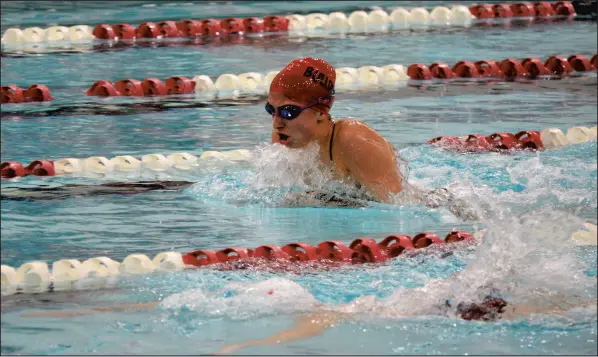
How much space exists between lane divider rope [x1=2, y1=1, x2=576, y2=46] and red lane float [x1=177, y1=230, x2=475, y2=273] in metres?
6.54

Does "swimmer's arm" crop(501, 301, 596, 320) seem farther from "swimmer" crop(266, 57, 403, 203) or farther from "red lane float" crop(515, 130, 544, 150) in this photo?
"red lane float" crop(515, 130, 544, 150)

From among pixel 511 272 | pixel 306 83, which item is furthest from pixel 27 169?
pixel 511 272

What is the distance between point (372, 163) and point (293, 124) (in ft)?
1.43

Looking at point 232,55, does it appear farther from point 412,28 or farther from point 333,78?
point 333,78

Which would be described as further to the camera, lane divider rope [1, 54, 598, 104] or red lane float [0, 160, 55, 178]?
lane divider rope [1, 54, 598, 104]

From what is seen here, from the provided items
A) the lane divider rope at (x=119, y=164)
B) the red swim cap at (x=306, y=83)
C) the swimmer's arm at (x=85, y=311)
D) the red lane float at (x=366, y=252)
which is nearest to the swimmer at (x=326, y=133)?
the red swim cap at (x=306, y=83)

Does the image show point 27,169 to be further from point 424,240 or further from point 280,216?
point 424,240

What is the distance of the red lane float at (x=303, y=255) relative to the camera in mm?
4508

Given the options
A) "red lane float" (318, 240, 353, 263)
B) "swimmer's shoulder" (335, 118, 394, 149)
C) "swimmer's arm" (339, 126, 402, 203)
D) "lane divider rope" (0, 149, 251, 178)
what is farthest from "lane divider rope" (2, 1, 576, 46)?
"red lane float" (318, 240, 353, 263)

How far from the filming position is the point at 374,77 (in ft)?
30.1

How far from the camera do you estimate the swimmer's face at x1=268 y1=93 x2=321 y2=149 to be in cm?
537

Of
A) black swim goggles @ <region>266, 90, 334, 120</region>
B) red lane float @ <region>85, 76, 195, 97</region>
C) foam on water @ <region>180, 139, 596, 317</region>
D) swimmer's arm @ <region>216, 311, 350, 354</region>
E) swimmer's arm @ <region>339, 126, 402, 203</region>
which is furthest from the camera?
red lane float @ <region>85, 76, 195, 97</region>

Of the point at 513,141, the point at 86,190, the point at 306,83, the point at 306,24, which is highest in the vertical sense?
→ the point at 306,83

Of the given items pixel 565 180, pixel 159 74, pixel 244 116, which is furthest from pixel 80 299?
pixel 159 74
